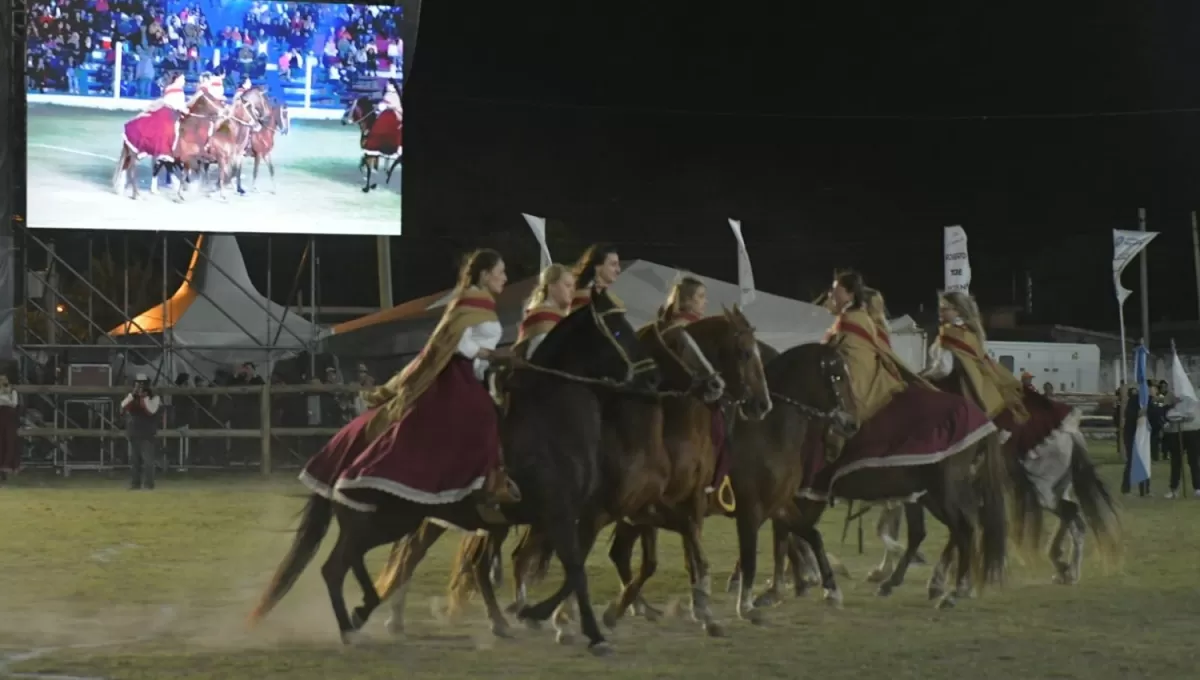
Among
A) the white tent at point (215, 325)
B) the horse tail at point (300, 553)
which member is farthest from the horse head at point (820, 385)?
the white tent at point (215, 325)

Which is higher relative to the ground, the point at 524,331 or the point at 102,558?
the point at 524,331

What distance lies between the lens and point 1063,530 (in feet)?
44.4

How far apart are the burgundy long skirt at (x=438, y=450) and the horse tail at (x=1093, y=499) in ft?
20.4

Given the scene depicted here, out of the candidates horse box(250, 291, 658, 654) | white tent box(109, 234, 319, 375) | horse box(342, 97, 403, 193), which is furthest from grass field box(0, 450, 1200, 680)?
white tent box(109, 234, 319, 375)

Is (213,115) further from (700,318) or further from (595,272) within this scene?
(595,272)

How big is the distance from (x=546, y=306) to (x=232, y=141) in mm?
16379

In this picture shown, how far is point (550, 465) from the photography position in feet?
30.3

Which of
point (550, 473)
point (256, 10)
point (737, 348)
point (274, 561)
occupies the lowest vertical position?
point (274, 561)

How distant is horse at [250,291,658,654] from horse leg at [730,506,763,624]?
4.98ft

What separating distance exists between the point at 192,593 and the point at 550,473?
168 inches

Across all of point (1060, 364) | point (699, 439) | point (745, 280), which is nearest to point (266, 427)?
point (745, 280)

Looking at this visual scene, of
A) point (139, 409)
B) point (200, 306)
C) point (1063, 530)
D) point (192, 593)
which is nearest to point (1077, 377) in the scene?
point (200, 306)

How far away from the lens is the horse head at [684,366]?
962cm

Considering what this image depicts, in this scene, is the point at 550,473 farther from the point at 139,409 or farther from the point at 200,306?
the point at 200,306
